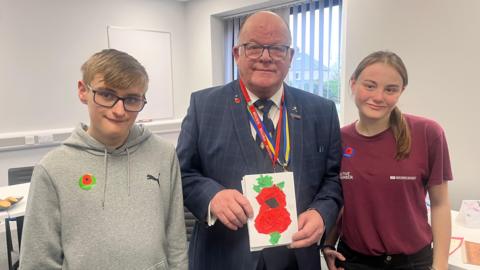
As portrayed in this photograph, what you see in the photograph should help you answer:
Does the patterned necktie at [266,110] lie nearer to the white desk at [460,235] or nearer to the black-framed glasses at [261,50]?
the black-framed glasses at [261,50]

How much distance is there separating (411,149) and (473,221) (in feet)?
3.76

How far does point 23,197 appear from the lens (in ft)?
8.36

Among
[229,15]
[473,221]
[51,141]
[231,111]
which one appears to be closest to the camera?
[231,111]

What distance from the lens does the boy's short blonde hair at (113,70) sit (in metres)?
1.06

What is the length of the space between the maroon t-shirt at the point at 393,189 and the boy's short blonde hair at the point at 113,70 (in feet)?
3.06

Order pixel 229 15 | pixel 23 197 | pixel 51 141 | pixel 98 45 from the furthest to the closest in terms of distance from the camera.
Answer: pixel 229 15 < pixel 98 45 < pixel 51 141 < pixel 23 197

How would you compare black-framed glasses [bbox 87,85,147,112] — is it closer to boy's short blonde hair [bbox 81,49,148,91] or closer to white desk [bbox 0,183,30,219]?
boy's short blonde hair [bbox 81,49,148,91]

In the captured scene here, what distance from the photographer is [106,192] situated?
107cm

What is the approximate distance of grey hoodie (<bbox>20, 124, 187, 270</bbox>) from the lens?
98cm

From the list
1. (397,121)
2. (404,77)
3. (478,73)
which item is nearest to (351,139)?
(397,121)

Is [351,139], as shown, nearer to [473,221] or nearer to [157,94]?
[473,221]

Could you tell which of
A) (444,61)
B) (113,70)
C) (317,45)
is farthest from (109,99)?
(317,45)

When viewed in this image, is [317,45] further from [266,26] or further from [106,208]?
[106,208]

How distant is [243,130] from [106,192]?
53 centimetres
